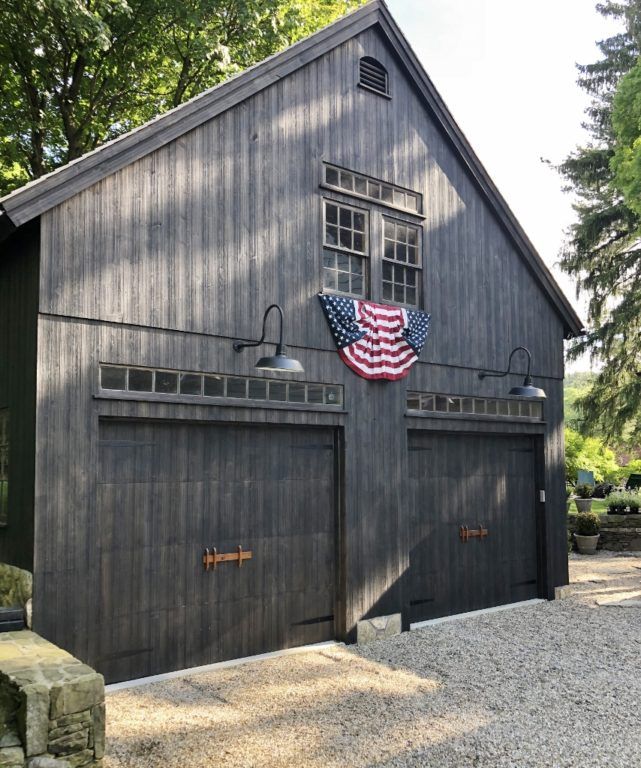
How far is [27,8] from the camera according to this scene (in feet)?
41.3

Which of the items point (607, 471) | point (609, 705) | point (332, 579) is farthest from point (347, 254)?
point (607, 471)

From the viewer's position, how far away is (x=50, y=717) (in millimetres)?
4617

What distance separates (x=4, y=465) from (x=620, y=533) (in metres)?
13.9

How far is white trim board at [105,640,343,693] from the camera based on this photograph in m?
6.55

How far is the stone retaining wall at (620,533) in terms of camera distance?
53.0ft

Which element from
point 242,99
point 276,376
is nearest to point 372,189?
point 242,99

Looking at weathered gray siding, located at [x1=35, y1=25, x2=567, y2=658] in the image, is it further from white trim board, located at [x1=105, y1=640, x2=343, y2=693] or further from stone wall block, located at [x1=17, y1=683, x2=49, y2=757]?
stone wall block, located at [x1=17, y1=683, x2=49, y2=757]

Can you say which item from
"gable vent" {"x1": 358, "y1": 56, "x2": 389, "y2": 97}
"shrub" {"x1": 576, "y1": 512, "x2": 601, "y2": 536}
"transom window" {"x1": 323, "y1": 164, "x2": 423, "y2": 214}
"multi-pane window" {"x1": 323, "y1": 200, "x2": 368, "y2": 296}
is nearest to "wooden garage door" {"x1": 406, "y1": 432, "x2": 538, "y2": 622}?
"multi-pane window" {"x1": 323, "y1": 200, "x2": 368, "y2": 296}

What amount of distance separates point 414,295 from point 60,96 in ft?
33.5

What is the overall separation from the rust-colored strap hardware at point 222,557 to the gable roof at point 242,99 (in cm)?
368

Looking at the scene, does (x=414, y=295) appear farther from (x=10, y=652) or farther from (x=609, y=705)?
(x=10, y=652)

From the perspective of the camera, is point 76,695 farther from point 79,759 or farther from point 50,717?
point 79,759

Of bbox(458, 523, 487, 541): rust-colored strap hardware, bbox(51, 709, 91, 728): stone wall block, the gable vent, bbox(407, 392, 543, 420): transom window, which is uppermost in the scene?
the gable vent

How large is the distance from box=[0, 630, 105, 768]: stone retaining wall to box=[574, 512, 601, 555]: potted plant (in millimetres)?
13324
